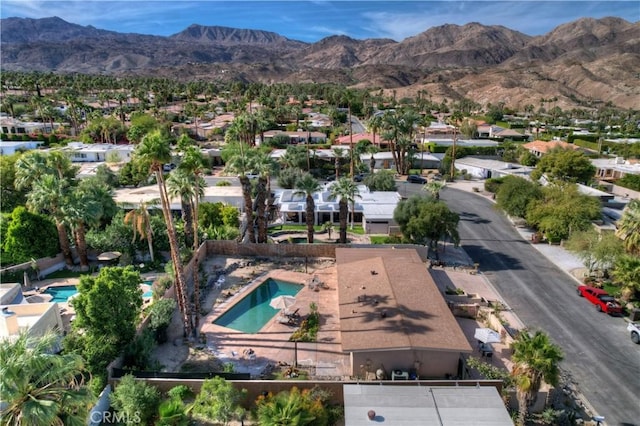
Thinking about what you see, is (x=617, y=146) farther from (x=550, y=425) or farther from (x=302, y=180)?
(x=550, y=425)

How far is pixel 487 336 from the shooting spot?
2347 cm

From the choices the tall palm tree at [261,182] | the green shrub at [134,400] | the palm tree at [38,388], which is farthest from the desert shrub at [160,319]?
the tall palm tree at [261,182]

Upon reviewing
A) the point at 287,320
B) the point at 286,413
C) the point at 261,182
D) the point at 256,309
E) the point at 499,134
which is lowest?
the point at 256,309

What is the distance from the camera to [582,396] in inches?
823

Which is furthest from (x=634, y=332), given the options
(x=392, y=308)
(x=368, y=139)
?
(x=368, y=139)

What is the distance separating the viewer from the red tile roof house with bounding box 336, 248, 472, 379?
2059cm

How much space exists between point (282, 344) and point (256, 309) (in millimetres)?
5005

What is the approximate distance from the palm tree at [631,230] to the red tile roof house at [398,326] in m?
15.3

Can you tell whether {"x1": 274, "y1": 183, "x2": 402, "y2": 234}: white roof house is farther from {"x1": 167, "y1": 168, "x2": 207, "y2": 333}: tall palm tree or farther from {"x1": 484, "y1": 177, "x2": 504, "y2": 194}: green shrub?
{"x1": 484, "y1": 177, "x2": 504, "y2": 194}: green shrub

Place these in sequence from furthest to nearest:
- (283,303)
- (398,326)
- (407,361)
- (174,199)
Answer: (174,199)
(283,303)
(398,326)
(407,361)

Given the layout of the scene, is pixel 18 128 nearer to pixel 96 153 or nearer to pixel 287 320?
pixel 96 153

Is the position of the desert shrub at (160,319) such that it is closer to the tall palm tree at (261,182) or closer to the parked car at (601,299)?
the tall palm tree at (261,182)

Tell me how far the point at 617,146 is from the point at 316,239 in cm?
7275

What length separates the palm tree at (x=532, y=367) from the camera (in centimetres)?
1758
